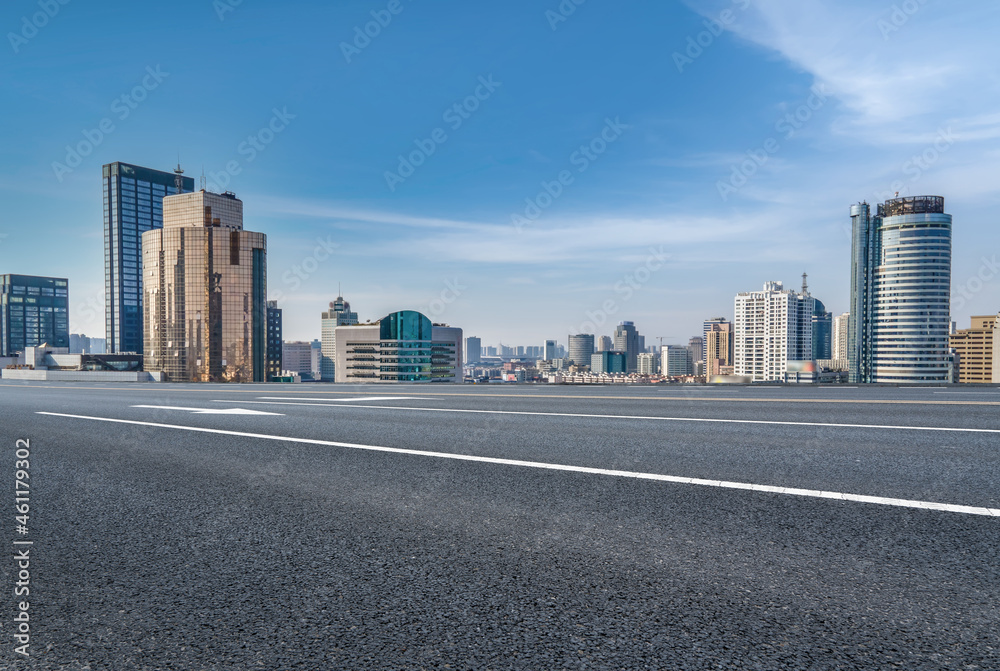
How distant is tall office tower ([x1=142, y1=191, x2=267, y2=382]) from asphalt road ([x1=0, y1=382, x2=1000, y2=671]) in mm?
175149

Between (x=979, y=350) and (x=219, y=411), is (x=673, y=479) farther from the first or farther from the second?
(x=979, y=350)

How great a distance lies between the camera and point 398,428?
27.2 ft

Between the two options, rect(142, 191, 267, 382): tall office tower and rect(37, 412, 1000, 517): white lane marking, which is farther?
rect(142, 191, 267, 382): tall office tower

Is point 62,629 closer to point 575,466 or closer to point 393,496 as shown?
point 393,496

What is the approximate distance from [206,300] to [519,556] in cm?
18537

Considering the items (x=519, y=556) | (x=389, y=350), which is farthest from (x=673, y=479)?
(x=389, y=350)

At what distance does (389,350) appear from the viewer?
15700 cm

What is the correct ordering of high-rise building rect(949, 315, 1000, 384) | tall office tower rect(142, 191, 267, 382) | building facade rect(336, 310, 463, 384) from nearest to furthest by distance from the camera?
1. building facade rect(336, 310, 463, 384)
2. tall office tower rect(142, 191, 267, 382)
3. high-rise building rect(949, 315, 1000, 384)

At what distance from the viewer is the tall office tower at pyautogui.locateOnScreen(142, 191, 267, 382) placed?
543 feet

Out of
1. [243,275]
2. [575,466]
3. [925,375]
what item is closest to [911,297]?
[925,375]

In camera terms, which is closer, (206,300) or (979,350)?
(206,300)

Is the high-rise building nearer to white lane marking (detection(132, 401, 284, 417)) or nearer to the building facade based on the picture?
the building facade

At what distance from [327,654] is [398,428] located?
633cm

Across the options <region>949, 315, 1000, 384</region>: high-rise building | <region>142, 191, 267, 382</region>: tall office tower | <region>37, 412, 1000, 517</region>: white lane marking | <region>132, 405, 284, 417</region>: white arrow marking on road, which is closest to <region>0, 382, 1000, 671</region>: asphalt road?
<region>37, 412, 1000, 517</region>: white lane marking
